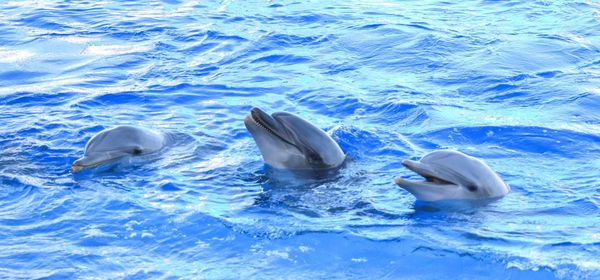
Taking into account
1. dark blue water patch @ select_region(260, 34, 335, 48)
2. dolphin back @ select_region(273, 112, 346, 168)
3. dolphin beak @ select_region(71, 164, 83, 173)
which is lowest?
dark blue water patch @ select_region(260, 34, 335, 48)

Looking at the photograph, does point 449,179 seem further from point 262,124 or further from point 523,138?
point 523,138

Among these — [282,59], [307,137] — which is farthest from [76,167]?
[282,59]

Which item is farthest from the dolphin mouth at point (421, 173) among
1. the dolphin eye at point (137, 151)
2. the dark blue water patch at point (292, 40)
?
the dark blue water patch at point (292, 40)

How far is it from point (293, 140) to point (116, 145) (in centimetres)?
187

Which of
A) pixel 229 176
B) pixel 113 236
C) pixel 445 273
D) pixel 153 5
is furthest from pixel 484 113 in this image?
pixel 153 5

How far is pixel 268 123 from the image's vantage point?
9477mm

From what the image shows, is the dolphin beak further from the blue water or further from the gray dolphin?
the blue water

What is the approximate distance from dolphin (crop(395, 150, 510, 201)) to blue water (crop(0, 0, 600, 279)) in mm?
143

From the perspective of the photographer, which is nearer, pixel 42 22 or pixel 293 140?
pixel 293 140

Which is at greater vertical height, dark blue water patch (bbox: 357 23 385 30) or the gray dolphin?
the gray dolphin

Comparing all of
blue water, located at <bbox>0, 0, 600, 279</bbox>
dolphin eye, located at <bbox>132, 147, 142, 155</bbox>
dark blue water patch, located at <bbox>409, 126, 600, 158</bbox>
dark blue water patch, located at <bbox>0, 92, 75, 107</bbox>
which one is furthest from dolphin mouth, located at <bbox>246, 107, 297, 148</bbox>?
dark blue water patch, located at <bbox>0, 92, 75, 107</bbox>

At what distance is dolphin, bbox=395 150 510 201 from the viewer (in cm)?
867

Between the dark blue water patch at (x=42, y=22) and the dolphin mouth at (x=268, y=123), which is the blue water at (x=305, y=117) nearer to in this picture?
the dark blue water patch at (x=42, y=22)

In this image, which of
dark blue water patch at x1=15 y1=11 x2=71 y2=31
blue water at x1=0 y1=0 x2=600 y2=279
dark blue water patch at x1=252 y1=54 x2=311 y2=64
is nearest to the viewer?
blue water at x1=0 y1=0 x2=600 y2=279
